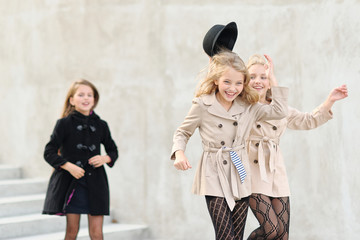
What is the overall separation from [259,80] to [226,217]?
119cm

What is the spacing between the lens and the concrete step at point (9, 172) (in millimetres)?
8302

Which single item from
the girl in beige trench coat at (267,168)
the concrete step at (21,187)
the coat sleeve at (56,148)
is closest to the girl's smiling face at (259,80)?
the girl in beige trench coat at (267,168)

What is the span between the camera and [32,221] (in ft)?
22.4

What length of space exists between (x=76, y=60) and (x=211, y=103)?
3.96 meters

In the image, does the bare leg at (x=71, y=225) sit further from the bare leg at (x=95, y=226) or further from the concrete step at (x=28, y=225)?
the concrete step at (x=28, y=225)

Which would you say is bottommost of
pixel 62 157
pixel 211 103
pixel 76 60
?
pixel 62 157

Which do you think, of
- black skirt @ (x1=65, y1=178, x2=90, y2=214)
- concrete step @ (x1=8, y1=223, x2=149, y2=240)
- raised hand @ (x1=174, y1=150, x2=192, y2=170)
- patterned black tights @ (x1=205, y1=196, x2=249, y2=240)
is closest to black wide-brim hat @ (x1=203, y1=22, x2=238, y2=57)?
raised hand @ (x1=174, y1=150, x2=192, y2=170)

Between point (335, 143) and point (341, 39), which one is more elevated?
point (341, 39)

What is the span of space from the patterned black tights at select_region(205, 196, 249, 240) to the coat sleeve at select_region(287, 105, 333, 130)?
1.03 meters

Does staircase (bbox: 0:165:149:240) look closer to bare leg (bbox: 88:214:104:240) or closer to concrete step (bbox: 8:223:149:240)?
concrete step (bbox: 8:223:149:240)

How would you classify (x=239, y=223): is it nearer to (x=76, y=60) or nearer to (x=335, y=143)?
(x=335, y=143)

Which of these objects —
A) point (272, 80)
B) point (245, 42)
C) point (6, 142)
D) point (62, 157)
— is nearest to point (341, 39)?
point (245, 42)

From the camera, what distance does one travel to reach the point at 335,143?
6508 mm

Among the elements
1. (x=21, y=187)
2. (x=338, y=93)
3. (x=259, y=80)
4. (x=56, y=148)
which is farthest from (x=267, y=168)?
(x=21, y=187)
